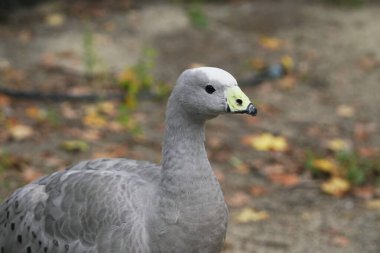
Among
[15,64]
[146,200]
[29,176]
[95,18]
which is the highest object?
[95,18]

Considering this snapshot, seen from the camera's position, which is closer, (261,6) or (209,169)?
(209,169)

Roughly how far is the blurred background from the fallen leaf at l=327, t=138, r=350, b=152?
0.01 m

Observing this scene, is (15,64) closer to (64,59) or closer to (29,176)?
(64,59)

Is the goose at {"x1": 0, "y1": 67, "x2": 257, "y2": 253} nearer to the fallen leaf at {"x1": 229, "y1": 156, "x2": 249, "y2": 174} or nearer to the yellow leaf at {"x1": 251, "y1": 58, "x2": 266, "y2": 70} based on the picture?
the fallen leaf at {"x1": 229, "y1": 156, "x2": 249, "y2": 174}

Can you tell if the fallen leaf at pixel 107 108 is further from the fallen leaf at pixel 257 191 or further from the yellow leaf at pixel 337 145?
the yellow leaf at pixel 337 145

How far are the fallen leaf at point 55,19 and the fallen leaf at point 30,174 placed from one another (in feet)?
13.5

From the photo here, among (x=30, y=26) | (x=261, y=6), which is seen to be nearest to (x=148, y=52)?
(x=30, y=26)

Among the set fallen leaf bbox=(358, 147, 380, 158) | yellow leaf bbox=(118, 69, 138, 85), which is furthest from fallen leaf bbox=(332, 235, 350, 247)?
yellow leaf bbox=(118, 69, 138, 85)

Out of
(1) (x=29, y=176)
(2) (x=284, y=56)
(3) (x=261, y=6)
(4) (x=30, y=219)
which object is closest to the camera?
(4) (x=30, y=219)

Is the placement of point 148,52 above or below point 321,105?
above

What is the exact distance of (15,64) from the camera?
25.1 ft

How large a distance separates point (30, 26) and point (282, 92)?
3.72m

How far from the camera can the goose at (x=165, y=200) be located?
9.92 feet

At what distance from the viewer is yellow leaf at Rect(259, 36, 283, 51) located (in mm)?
8434
